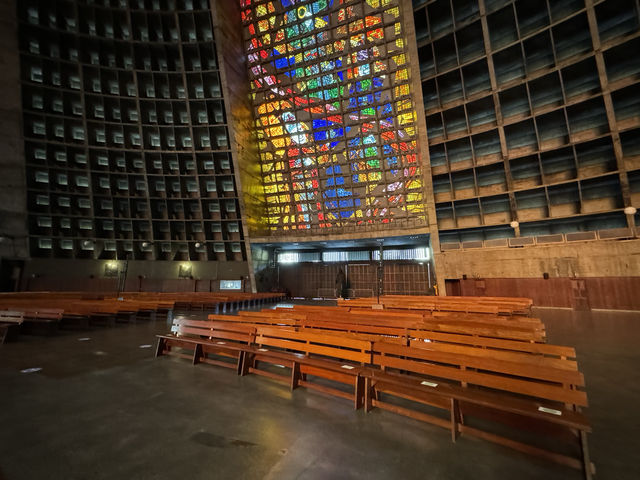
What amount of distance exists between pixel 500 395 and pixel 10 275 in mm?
27598

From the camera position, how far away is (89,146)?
20484 millimetres

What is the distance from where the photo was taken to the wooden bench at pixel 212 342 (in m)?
4.64

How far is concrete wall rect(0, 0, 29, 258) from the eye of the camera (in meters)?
18.1

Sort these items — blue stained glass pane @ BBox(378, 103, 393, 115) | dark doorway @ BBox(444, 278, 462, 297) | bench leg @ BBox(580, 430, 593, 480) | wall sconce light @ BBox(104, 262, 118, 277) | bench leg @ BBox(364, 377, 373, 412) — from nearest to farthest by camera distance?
bench leg @ BBox(580, 430, 593, 480) < bench leg @ BBox(364, 377, 373, 412) < dark doorway @ BBox(444, 278, 462, 297) < blue stained glass pane @ BBox(378, 103, 393, 115) < wall sconce light @ BBox(104, 262, 118, 277)

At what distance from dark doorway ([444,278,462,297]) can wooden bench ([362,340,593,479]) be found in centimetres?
1417

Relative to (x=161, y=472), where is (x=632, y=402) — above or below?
below

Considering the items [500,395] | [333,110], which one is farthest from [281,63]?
[500,395]

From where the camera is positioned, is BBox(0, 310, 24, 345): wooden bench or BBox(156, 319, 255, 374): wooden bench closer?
BBox(156, 319, 255, 374): wooden bench

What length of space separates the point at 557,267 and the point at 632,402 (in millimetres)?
13346

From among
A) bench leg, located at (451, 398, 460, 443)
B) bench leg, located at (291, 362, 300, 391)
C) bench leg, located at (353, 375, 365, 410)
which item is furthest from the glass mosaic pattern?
bench leg, located at (451, 398, 460, 443)

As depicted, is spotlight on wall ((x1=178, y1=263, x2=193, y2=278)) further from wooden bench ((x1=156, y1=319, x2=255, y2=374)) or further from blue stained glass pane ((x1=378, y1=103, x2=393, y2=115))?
blue stained glass pane ((x1=378, y1=103, x2=393, y2=115))

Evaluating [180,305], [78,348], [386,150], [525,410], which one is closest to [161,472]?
[525,410]

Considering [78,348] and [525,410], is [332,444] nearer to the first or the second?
[525,410]

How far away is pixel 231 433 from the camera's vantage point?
2.65 metres
